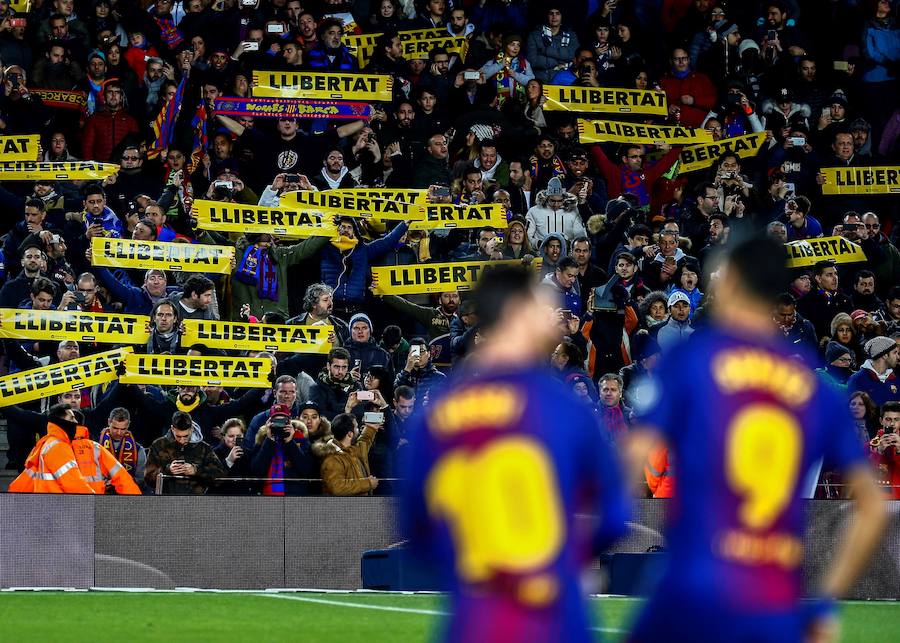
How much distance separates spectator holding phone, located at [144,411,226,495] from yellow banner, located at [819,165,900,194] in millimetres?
9575

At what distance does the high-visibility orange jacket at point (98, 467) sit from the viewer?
13.7 m

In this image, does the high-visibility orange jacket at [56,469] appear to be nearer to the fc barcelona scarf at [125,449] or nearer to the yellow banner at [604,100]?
the fc barcelona scarf at [125,449]

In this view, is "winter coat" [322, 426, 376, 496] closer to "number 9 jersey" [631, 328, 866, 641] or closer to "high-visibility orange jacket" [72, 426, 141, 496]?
"high-visibility orange jacket" [72, 426, 141, 496]

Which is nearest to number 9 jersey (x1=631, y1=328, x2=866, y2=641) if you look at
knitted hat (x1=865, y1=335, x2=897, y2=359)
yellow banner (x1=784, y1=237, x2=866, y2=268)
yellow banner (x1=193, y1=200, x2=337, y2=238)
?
knitted hat (x1=865, y1=335, x2=897, y2=359)

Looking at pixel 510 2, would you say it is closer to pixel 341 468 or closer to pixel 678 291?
pixel 678 291

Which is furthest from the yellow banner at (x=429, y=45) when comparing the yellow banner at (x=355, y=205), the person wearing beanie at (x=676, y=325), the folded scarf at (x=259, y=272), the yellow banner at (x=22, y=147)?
the person wearing beanie at (x=676, y=325)

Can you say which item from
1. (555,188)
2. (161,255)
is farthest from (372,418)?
(555,188)

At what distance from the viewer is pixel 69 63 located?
19859mm

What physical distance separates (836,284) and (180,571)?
8305 mm

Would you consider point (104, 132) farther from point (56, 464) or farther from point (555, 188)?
point (56, 464)

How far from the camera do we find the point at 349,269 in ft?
56.8

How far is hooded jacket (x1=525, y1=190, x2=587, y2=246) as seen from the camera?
59.7ft

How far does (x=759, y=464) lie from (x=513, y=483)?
2.34ft

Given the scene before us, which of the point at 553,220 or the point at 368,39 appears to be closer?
the point at 553,220
